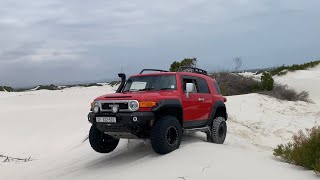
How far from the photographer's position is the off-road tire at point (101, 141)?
33.9ft

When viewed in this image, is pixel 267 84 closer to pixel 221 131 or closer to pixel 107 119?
pixel 221 131

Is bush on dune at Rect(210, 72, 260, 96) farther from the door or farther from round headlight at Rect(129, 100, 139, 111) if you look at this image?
round headlight at Rect(129, 100, 139, 111)

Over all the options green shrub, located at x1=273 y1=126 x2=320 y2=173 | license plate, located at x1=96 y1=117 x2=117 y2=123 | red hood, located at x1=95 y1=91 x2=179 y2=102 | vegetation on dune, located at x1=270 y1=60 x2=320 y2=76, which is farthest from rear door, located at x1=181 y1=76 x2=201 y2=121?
vegetation on dune, located at x1=270 y1=60 x2=320 y2=76

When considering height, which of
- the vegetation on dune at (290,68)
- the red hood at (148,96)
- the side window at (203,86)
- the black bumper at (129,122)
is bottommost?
the black bumper at (129,122)

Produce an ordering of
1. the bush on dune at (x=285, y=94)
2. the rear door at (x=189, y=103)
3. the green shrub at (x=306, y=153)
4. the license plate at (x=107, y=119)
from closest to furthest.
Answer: the green shrub at (x=306, y=153)
the license plate at (x=107, y=119)
the rear door at (x=189, y=103)
the bush on dune at (x=285, y=94)

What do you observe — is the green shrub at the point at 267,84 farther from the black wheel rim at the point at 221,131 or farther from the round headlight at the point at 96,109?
the round headlight at the point at 96,109

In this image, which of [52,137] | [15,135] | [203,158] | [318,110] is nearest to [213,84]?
[203,158]

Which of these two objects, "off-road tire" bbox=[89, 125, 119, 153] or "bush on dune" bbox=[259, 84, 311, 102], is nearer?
"off-road tire" bbox=[89, 125, 119, 153]

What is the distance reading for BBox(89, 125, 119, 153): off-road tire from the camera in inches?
407

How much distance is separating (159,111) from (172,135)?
24.1 inches

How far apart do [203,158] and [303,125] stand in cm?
1049

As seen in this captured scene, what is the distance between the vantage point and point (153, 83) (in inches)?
408

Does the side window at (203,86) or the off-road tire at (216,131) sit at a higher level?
the side window at (203,86)

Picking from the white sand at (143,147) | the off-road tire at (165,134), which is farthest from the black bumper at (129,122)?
the white sand at (143,147)
